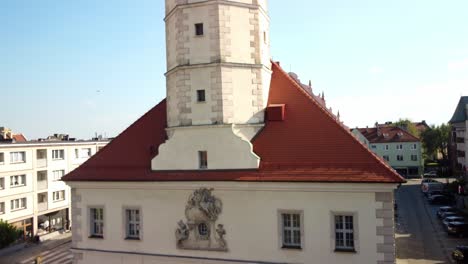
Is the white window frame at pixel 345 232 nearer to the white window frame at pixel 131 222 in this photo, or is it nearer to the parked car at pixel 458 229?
the white window frame at pixel 131 222

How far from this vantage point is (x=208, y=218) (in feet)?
62.0

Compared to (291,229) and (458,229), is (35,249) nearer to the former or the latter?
(291,229)

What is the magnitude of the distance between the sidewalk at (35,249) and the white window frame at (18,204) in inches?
196

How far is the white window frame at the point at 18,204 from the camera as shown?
44.7m

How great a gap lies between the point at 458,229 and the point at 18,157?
4410cm

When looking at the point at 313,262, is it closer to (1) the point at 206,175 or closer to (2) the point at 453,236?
(1) the point at 206,175

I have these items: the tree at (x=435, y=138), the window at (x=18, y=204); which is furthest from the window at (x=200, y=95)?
the tree at (x=435, y=138)

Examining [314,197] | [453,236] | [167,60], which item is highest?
[167,60]

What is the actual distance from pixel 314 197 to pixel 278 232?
2.17 meters

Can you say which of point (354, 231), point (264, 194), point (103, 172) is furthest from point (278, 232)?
point (103, 172)

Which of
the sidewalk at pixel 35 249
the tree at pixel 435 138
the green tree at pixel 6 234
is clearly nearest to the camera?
the sidewalk at pixel 35 249

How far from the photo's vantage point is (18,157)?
45812 mm

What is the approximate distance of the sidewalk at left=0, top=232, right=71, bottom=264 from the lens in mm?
36562

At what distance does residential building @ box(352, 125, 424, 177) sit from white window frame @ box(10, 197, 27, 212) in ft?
196
